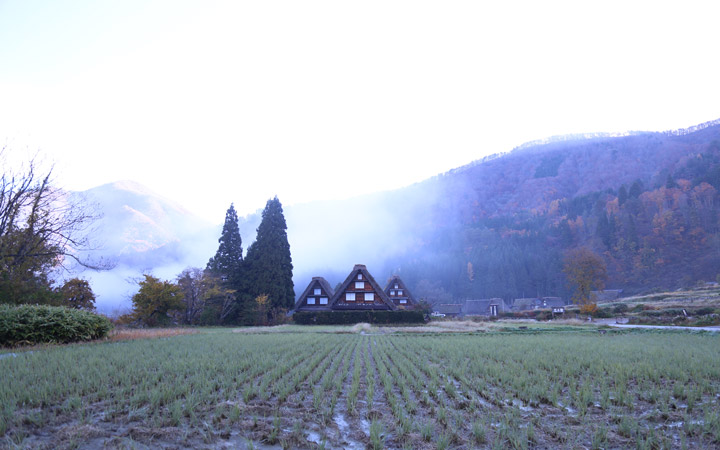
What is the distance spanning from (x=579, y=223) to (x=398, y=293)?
6040 centimetres

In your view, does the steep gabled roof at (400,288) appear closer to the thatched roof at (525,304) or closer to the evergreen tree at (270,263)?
the evergreen tree at (270,263)

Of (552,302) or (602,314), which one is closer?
(602,314)

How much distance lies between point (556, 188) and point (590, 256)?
97.7m

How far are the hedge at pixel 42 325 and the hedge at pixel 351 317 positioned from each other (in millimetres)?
22805

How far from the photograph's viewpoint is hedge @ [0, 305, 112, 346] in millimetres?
12820

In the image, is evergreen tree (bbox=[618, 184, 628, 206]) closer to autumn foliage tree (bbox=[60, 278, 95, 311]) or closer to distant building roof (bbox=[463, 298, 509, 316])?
distant building roof (bbox=[463, 298, 509, 316])

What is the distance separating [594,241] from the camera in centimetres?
8344

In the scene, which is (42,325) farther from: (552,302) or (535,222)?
(535,222)

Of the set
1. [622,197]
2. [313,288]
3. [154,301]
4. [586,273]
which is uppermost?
[622,197]

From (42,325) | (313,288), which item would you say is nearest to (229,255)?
(313,288)

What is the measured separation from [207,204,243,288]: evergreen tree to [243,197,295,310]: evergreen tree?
38.6 inches

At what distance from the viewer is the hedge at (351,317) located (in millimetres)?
36875

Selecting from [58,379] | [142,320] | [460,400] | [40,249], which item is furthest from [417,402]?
[142,320]

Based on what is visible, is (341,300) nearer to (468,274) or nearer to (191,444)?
(191,444)
